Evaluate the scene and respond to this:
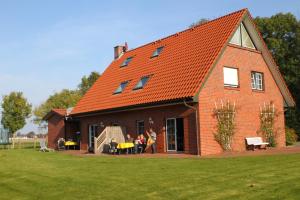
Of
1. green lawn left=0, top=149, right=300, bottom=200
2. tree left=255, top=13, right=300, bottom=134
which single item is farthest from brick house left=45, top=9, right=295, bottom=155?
tree left=255, top=13, right=300, bottom=134

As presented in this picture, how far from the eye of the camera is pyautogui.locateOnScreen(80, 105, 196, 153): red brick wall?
20734mm

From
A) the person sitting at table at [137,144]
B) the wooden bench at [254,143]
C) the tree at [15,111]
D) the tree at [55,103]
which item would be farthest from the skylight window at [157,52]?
the tree at [55,103]

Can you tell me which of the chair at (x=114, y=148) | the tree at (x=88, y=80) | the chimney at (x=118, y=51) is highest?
the tree at (x=88, y=80)

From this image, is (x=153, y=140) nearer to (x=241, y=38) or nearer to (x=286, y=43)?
(x=241, y=38)

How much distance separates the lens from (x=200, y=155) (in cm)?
1991

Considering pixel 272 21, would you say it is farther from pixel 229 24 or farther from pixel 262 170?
pixel 262 170

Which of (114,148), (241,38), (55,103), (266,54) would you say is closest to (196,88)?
(241,38)

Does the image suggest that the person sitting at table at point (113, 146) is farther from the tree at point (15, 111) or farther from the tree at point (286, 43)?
the tree at point (286, 43)

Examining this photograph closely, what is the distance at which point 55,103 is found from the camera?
6091 centimetres

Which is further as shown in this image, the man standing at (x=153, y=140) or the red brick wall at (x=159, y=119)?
the man standing at (x=153, y=140)

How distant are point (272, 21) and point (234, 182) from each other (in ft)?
119

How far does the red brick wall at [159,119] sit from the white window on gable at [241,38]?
5.44 metres

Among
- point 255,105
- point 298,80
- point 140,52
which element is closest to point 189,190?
point 255,105

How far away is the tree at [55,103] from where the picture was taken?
60062 millimetres
